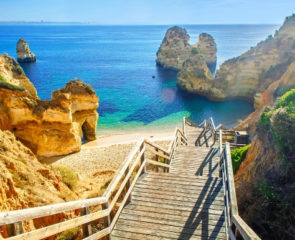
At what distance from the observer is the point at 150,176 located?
714 centimetres

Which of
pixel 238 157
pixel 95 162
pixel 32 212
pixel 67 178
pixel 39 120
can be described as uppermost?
pixel 32 212

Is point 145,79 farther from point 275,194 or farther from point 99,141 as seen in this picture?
point 275,194

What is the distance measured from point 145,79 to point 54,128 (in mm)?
41462

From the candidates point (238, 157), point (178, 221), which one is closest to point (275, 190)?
point (178, 221)

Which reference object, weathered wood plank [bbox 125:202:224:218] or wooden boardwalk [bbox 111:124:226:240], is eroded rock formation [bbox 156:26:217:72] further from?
weathered wood plank [bbox 125:202:224:218]

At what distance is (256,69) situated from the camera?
137 ft

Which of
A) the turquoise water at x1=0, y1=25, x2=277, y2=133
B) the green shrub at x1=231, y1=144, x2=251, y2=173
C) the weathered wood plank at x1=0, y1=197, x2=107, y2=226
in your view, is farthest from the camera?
the turquoise water at x1=0, y1=25, x2=277, y2=133

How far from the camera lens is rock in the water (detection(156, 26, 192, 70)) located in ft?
235

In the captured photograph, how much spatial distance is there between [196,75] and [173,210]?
42.9 m

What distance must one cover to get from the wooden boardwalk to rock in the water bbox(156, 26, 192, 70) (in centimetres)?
6705

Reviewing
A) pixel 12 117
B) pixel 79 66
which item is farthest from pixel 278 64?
pixel 79 66

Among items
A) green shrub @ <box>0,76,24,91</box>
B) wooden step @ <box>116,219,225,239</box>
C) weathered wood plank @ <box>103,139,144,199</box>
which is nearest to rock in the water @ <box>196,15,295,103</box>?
green shrub @ <box>0,76,24,91</box>

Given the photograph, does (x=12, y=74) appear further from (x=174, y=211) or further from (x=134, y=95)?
(x=134, y=95)

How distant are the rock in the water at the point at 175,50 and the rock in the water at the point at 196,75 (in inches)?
939
